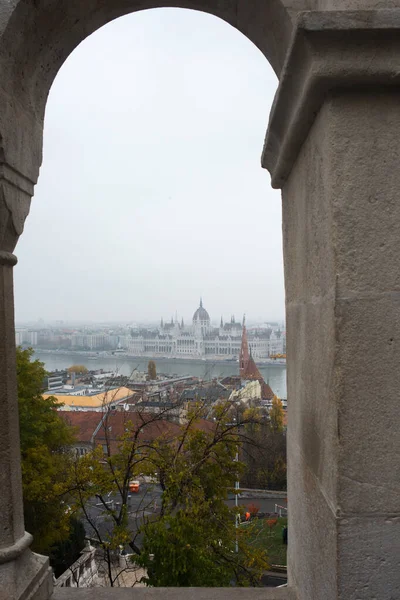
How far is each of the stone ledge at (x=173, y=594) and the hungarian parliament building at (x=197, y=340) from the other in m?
102

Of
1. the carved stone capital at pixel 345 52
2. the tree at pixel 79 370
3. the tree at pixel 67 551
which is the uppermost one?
the carved stone capital at pixel 345 52

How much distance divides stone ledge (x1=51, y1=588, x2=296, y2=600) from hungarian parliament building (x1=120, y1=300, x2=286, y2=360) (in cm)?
10187

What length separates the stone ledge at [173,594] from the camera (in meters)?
2.06

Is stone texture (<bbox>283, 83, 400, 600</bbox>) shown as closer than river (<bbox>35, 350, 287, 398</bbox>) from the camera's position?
Yes

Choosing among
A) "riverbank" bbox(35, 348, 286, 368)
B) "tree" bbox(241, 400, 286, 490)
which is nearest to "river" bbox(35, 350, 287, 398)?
"riverbank" bbox(35, 348, 286, 368)

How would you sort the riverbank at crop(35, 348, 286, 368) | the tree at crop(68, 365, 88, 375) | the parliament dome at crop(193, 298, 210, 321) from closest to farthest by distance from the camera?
1. the tree at crop(68, 365, 88, 375)
2. the riverbank at crop(35, 348, 286, 368)
3. the parliament dome at crop(193, 298, 210, 321)

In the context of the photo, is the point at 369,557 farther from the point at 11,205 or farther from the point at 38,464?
the point at 38,464

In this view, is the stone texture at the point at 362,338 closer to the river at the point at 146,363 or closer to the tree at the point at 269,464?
the tree at the point at 269,464

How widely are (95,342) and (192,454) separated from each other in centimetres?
10860

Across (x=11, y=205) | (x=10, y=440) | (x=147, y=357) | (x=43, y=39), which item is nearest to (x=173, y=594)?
(x=10, y=440)

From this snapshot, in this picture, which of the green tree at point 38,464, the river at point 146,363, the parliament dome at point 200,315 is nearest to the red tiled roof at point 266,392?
the green tree at point 38,464

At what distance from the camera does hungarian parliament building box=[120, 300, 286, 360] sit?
353 feet

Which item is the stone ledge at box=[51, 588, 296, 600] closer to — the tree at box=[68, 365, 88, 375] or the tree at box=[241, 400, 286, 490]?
the tree at box=[241, 400, 286, 490]

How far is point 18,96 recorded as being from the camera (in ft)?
6.75
